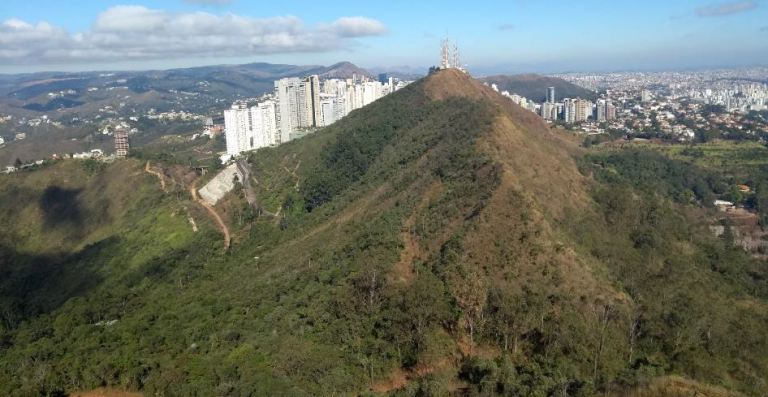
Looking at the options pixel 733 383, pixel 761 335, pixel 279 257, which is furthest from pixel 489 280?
pixel 279 257

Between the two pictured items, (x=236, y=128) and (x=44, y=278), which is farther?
(x=236, y=128)

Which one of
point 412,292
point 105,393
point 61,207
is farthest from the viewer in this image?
point 61,207

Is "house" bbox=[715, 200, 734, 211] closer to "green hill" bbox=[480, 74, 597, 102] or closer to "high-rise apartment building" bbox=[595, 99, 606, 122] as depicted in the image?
"high-rise apartment building" bbox=[595, 99, 606, 122]

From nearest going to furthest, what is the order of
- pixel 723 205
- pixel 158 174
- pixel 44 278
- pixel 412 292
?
pixel 412 292, pixel 44 278, pixel 158 174, pixel 723 205

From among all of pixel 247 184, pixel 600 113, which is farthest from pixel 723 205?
pixel 600 113

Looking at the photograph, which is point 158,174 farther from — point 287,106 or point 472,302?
point 472,302

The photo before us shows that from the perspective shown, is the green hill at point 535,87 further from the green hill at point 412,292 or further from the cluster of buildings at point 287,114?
the green hill at point 412,292

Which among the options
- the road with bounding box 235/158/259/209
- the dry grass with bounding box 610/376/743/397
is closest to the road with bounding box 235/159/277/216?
the road with bounding box 235/158/259/209
